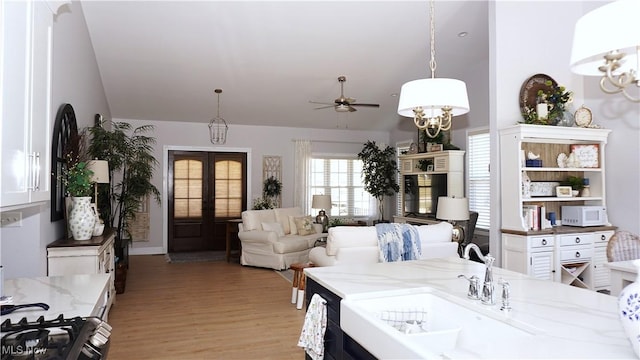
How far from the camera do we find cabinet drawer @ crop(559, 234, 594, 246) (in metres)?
4.41

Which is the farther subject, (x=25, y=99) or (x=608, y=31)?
(x=25, y=99)

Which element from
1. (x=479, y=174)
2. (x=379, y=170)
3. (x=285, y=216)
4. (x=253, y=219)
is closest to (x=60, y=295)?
(x=253, y=219)

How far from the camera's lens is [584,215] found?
4562mm

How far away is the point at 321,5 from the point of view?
16.2ft

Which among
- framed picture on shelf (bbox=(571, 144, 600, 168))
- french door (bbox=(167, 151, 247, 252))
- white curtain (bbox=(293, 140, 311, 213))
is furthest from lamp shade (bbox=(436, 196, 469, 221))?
french door (bbox=(167, 151, 247, 252))

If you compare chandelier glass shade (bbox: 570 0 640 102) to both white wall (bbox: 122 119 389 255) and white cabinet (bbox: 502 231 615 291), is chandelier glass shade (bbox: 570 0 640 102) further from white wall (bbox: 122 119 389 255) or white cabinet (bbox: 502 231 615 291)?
white wall (bbox: 122 119 389 255)

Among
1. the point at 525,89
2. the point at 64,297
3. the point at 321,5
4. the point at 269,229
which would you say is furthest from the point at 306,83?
the point at 64,297

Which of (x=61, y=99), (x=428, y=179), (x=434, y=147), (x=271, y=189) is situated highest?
(x=61, y=99)

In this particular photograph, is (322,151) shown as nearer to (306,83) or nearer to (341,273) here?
(306,83)

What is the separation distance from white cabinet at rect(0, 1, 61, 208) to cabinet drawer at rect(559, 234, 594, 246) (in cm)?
469

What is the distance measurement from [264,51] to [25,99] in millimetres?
4391

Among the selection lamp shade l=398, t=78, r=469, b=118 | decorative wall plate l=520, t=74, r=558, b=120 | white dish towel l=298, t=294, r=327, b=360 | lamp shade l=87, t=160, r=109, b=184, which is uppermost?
decorative wall plate l=520, t=74, r=558, b=120

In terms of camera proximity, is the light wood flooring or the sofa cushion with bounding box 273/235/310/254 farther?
the sofa cushion with bounding box 273/235/310/254

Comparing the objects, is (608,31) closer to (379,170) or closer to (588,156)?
(588,156)
